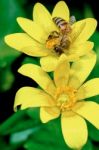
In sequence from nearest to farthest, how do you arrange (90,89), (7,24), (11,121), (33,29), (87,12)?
1. (90,89)
2. (33,29)
3. (11,121)
4. (7,24)
5. (87,12)

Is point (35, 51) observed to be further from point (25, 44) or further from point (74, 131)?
point (74, 131)

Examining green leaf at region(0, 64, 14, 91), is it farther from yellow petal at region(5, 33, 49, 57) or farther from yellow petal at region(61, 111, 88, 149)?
yellow petal at region(61, 111, 88, 149)

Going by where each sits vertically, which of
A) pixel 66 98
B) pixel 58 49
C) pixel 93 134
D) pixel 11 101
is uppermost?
pixel 58 49

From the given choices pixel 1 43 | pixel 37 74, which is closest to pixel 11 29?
pixel 1 43

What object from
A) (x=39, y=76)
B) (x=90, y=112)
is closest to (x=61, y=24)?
(x=39, y=76)

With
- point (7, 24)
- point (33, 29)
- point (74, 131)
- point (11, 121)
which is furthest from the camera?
point (7, 24)

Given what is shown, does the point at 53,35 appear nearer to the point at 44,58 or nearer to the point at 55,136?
the point at 44,58

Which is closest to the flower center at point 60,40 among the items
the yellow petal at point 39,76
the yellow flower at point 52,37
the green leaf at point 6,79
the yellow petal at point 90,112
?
the yellow flower at point 52,37
